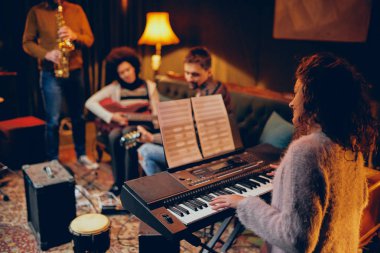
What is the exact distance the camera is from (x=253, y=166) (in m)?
2.26

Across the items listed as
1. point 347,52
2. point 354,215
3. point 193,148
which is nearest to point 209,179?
point 193,148

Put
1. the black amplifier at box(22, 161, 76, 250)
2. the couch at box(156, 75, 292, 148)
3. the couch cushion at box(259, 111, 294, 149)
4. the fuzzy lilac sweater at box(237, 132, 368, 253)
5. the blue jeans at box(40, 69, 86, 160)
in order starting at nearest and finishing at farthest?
the fuzzy lilac sweater at box(237, 132, 368, 253), the black amplifier at box(22, 161, 76, 250), the couch cushion at box(259, 111, 294, 149), the couch at box(156, 75, 292, 148), the blue jeans at box(40, 69, 86, 160)

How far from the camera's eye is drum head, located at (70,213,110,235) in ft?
7.23

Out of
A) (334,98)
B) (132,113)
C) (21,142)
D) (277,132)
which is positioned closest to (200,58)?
(277,132)

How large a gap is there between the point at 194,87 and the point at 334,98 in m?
1.96

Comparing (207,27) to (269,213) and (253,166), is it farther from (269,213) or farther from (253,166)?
(269,213)

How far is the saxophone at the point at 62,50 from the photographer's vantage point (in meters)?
3.72

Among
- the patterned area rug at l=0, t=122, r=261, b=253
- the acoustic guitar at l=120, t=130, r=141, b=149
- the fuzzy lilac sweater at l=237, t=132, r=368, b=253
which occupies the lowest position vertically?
the patterned area rug at l=0, t=122, r=261, b=253

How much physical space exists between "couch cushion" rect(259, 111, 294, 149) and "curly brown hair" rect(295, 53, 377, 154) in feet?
4.97

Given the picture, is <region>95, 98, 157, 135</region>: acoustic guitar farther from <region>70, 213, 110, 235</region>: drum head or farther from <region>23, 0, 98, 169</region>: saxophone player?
<region>70, 213, 110, 235</region>: drum head

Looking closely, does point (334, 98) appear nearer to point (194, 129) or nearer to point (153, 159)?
point (194, 129)

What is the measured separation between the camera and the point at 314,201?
1263mm

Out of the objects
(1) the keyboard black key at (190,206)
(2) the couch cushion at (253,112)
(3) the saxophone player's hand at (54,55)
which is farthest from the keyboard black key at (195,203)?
(3) the saxophone player's hand at (54,55)

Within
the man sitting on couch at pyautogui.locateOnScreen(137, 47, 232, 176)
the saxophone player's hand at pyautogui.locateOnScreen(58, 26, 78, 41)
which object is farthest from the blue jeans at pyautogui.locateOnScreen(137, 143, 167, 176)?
the saxophone player's hand at pyautogui.locateOnScreen(58, 26, 78, 41)
